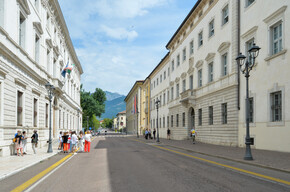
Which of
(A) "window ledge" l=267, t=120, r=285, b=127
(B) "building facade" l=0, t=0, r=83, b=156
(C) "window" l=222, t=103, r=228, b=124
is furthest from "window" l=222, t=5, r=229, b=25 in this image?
(B) "building facade" l=0, t=0, r=83, b=156

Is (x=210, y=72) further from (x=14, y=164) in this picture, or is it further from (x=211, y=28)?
(x=14, y=164)

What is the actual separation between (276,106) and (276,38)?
4.22 m

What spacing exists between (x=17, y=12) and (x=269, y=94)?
1658cm

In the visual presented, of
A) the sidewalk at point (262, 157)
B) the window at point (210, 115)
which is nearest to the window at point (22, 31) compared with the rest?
the sidewalk at point (262, 157)

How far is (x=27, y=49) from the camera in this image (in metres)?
20.8

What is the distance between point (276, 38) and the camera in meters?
18.1

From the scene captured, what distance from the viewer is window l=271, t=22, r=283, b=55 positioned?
17.7 meters

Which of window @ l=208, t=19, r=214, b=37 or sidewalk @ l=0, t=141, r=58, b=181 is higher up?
window @ l=208, t=19, r=214, b=37

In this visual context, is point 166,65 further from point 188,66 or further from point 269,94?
point 269,94

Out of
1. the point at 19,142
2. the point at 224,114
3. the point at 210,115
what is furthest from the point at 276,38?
the point at 19,142

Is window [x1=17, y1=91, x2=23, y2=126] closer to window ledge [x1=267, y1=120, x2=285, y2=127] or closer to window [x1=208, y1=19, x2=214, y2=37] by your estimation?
window ledge [x1=267, y1=120, x2=285, y2=127]

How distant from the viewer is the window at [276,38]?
17688 mm

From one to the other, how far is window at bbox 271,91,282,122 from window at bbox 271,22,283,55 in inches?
106

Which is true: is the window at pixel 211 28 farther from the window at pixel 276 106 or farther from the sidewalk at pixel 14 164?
the sidewalk at pixel 14 164
